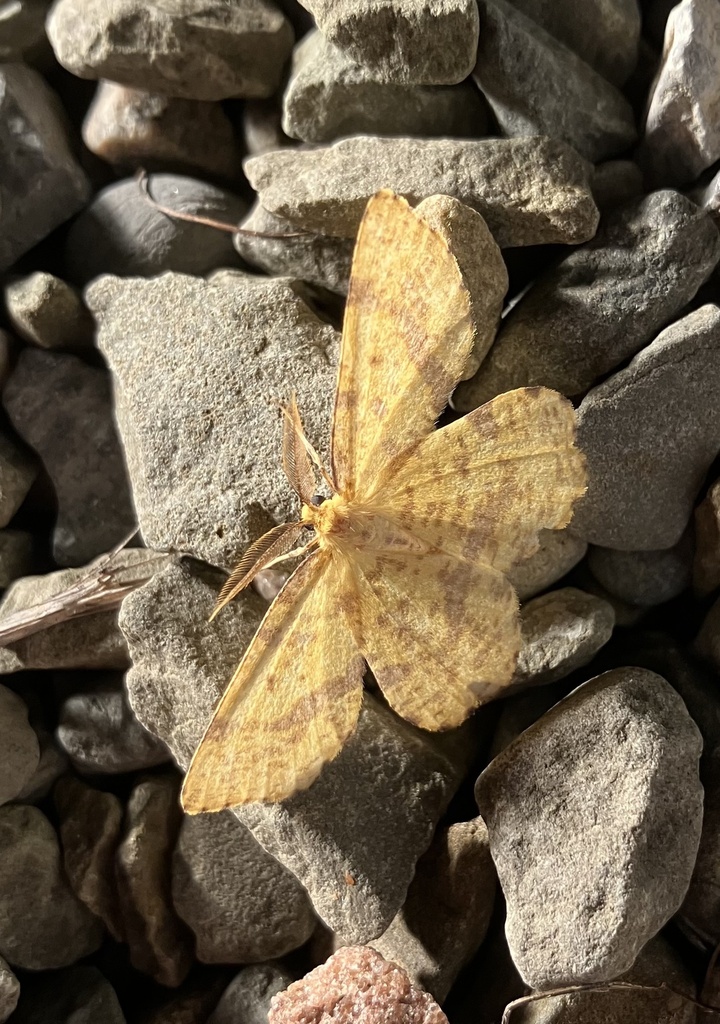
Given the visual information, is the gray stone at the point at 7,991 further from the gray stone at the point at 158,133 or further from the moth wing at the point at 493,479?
the gray stone at the point at 158,133

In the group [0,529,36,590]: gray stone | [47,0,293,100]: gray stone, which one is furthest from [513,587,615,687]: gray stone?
[47,0,293,100]: gray stone

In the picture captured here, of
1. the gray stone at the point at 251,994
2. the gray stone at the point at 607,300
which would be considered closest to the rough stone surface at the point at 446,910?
the gray stone at the point at 251,994

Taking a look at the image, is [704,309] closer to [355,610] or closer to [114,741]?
[355,610]

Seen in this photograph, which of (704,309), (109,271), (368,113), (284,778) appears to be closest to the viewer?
(284,778)

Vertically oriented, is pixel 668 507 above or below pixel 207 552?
below

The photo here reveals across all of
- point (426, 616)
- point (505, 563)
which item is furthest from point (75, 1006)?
point (505, 563)

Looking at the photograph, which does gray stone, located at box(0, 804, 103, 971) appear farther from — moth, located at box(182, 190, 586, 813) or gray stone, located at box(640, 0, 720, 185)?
gray stone, located at box(640, 0, 720, 185)
